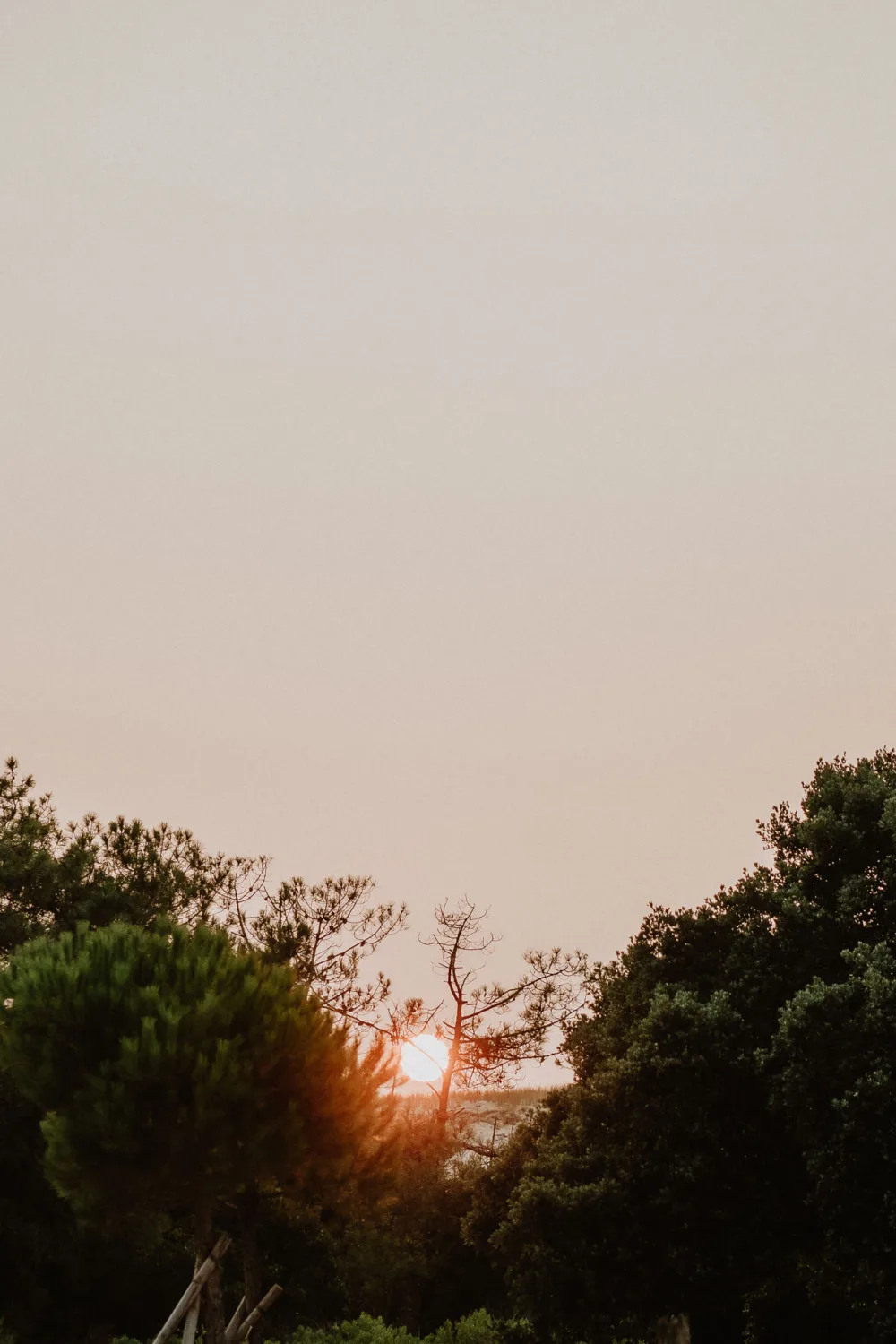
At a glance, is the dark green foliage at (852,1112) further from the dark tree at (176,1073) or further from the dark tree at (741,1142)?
the dark tree at (176,1073)

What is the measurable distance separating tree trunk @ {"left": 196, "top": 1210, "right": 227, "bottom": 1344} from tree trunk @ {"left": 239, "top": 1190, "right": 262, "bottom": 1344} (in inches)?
24.9

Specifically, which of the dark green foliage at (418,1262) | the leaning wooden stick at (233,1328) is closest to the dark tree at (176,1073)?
the leaning wooden stick at (233,1328)

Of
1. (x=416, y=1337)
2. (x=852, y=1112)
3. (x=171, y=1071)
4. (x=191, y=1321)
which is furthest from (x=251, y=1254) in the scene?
(x=852, y=1112)

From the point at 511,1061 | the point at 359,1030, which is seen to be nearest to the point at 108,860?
the point at 359,1030

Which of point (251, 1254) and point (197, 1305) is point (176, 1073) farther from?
point (251, 1254)

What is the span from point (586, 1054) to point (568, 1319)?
21.3 feet

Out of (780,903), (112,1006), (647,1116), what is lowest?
(647,1116)

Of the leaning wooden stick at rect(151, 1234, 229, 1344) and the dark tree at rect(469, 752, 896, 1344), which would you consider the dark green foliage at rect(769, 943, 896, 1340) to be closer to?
the dark tree at rect(469, 752, 896, 1344)

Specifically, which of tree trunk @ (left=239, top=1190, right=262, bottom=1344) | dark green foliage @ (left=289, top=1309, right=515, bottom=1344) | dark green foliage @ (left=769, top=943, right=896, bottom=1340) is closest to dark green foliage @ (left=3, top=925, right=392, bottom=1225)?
tree trunk @ (left=239, top=1190, right=262, bottom=1344)

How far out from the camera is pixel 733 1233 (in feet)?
77.4

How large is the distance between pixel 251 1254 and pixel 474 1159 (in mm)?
11257

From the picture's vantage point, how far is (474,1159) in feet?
108

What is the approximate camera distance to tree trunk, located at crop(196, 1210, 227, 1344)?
20.5 m

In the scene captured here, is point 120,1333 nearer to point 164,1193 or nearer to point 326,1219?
point 326,1219
